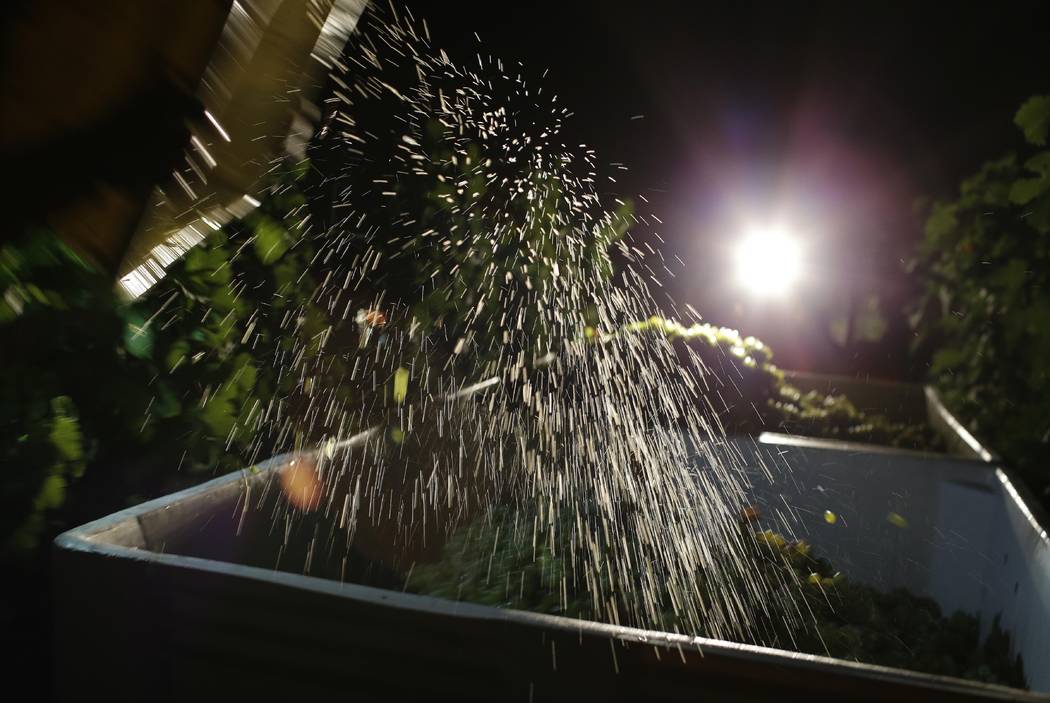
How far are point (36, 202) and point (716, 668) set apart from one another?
1151 mm

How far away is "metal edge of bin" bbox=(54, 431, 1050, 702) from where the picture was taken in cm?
125

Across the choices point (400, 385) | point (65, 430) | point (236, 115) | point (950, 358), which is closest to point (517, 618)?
point (236, 115)

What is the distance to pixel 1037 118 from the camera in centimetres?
345

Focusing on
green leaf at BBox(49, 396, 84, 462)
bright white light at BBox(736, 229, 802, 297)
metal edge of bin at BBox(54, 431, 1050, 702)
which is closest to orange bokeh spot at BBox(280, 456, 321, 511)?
metal edge of bin at BBox(54, 431, 1050, 702)

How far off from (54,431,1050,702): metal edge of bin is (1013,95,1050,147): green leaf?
293 cm

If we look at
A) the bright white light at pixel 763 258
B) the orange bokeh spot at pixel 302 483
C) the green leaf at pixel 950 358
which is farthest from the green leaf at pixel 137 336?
the bright white light at pixel 763 258

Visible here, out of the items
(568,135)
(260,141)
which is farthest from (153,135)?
(568,135)

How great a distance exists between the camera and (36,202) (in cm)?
67

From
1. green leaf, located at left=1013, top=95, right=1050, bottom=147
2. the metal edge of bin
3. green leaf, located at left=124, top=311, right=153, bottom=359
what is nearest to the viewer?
the metal edge of bin

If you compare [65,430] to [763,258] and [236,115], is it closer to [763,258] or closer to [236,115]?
[236,115]

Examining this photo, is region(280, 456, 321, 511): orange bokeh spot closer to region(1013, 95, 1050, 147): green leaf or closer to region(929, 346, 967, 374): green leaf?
region(1013, 95, 1050, 147): green leaf

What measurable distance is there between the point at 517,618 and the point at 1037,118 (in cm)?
337

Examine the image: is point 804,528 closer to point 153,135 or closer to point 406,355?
point 406,355

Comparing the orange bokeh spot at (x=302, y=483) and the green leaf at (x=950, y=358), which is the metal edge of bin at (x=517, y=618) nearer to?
the orange bokeh spot at (x=302, y=483)
